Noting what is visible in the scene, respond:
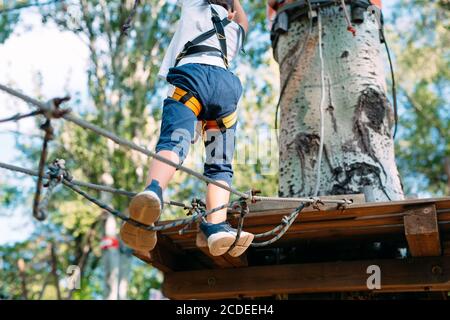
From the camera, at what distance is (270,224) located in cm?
321

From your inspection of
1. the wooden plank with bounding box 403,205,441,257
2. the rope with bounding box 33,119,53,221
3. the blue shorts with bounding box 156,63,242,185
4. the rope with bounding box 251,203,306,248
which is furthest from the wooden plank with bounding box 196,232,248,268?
the rope with bounding box 33,119,53,221

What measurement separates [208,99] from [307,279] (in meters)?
1.21

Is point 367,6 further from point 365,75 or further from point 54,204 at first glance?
point 54,204

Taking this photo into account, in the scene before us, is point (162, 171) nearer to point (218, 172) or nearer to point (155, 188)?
point (155, 188)

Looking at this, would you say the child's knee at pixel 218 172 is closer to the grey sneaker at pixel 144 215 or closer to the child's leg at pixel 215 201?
the child's leg at pixel 215 201

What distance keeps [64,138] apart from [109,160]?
44.5 inches

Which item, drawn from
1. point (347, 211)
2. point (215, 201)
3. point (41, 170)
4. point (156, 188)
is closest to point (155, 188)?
point (156, 188)

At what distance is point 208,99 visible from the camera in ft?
9.38

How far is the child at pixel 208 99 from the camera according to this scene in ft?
8.65

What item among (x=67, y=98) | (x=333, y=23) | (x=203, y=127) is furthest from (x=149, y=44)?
(x=67, y=98)

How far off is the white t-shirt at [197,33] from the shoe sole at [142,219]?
92cm

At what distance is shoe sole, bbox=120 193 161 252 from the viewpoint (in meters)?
2.24

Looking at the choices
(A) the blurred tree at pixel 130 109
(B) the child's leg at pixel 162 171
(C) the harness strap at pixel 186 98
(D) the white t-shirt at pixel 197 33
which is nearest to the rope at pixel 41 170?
(B) the child's leg at pixel 162 171

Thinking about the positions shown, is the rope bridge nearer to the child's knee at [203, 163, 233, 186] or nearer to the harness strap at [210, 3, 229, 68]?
the child's knee at [203, 163, 233, 186]
